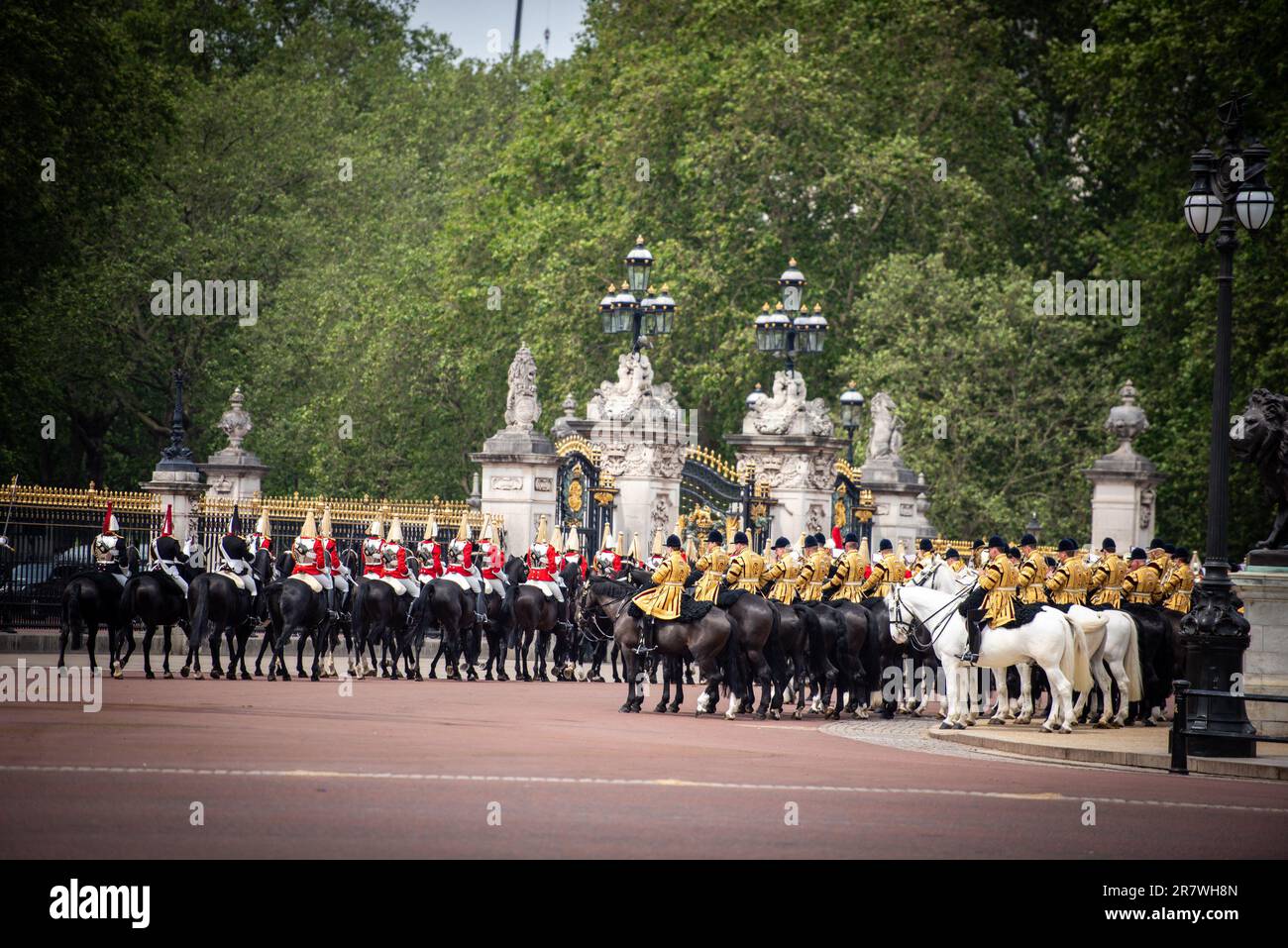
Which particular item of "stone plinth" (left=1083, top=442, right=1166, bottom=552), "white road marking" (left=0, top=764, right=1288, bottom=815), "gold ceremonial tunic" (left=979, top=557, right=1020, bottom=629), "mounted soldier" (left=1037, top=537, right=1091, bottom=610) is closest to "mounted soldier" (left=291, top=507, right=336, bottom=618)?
"gold ceremonial tunic" (left=979, top=557, right=1020, bottom=629)

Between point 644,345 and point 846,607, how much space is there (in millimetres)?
10949

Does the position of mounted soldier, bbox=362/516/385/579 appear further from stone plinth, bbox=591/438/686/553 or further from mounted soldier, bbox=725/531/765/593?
stone plinth, bbox=591/438/686/553

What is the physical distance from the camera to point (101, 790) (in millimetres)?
12906

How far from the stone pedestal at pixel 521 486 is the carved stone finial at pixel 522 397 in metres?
0.51

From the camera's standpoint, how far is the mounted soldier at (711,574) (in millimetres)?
22281

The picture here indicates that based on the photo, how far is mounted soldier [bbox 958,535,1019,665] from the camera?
20.6 m

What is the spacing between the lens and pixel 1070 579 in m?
22.7

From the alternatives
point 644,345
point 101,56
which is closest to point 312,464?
point 101,56

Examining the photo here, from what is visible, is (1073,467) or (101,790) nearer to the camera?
(101,790)

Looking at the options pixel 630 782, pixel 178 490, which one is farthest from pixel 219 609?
pixel 630 782

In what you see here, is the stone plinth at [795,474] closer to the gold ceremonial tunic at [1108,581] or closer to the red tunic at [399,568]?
the red tunic at [399,568]

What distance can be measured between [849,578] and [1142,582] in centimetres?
348

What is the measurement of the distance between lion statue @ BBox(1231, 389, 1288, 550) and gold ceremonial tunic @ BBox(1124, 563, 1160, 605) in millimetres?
3185

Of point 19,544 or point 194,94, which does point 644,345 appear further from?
point 194,94
